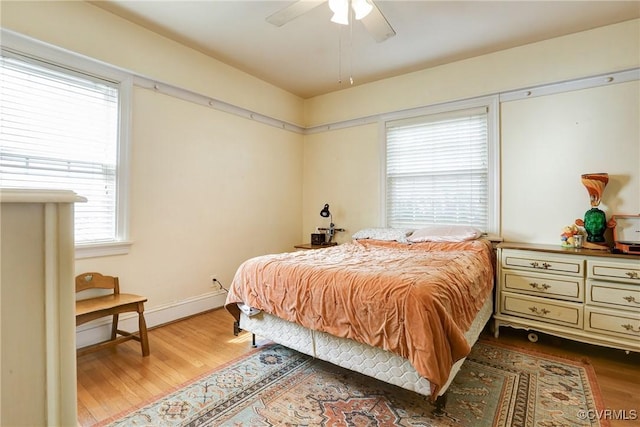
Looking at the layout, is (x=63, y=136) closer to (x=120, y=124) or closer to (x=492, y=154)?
(x=120, y=124)

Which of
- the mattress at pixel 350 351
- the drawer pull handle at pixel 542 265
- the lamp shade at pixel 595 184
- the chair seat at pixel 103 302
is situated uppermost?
the lamp shade at pixel 595 184

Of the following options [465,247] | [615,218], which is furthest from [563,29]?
[465,247]

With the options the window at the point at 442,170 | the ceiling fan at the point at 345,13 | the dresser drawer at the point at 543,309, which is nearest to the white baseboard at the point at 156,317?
the window at the point at 442,170

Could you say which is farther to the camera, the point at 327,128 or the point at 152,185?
the point at 327,128

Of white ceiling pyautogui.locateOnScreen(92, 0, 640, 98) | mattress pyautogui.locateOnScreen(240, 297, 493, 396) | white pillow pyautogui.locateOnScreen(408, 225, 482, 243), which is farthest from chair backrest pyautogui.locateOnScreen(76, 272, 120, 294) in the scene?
white pillow pyautogui.locateOnScreen(408, 225, 482, 243)

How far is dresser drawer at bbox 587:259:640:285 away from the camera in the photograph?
7.37 feet

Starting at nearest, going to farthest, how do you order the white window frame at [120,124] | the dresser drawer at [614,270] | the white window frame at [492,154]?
1. the dresser drawer at [614,270]
2. the white window frame at [120,124]
3. the white window frame at [492,154]

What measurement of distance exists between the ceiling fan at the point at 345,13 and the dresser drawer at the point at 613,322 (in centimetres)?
263

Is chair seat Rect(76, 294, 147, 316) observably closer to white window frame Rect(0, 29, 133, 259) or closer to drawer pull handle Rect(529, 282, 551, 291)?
white window frame Rect(0, 29, 133, 259)

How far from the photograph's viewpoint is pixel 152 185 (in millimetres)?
2975

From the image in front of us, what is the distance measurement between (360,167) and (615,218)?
257 cm

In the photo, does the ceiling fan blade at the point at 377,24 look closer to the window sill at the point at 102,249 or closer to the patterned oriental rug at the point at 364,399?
the patterned oriental rug at the point at 364,399

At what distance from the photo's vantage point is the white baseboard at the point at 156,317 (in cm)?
254

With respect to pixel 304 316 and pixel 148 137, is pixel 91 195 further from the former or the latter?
pixel 304 316
